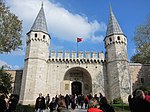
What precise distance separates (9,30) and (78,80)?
1442 cm

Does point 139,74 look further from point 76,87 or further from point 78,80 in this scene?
point 76,87

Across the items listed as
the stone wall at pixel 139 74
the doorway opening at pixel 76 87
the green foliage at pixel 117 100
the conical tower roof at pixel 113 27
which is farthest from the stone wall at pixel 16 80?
the stone wall at pixel 139 74

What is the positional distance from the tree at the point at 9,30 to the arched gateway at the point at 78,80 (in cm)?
1126

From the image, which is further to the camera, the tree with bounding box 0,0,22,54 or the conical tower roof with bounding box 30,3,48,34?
the conical tower roof with bounding box 30,3,48,34

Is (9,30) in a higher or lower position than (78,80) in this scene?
higher

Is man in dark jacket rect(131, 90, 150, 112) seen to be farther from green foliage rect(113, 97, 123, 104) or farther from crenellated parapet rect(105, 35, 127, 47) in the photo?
crenellated parapet rect(105, 35, 127, 47)

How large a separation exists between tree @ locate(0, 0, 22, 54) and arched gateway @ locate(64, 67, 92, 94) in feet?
36.9

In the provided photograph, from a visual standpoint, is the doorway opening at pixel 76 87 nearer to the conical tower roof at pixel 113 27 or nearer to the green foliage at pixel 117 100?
the green foliage at pixel 117 100

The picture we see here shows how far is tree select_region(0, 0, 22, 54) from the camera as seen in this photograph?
15422 millimetres

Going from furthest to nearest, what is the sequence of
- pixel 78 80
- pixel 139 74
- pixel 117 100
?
pixel 78 80, pixel 139 74, pixel 117 100

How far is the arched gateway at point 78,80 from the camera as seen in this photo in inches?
1028

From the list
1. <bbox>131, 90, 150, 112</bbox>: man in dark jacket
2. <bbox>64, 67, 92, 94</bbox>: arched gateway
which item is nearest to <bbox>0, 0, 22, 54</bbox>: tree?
<bbox>64, 67, 92, 94</bbox>: arched gateway

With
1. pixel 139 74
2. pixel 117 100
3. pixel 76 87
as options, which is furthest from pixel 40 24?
pixel 139 74

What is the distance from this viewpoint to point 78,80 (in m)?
26.7
